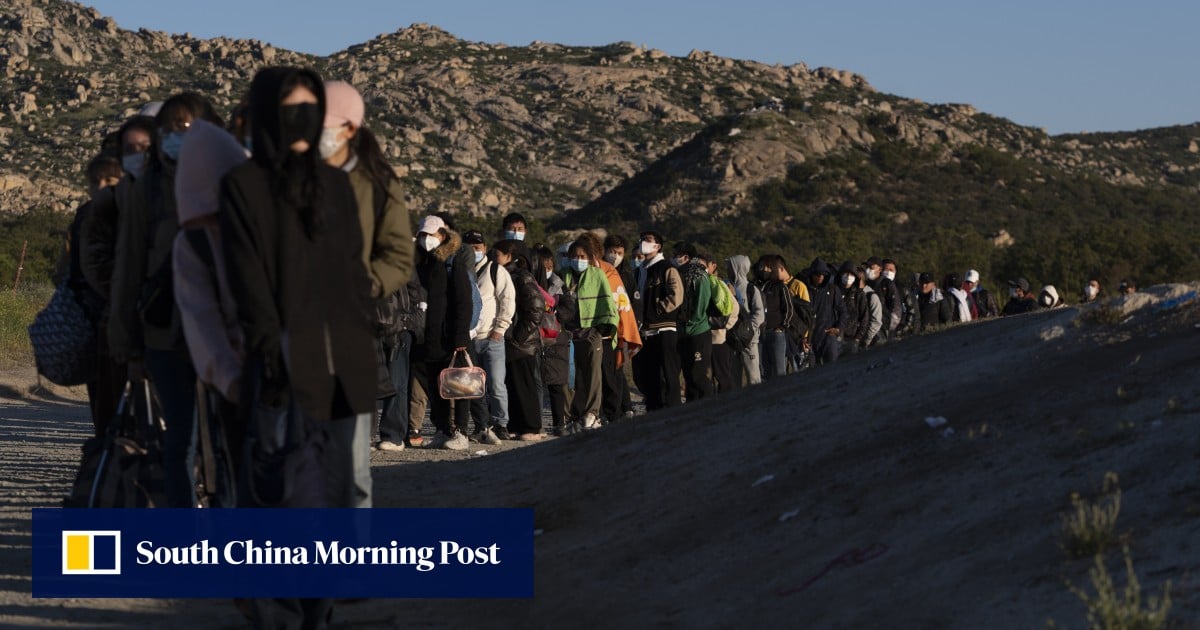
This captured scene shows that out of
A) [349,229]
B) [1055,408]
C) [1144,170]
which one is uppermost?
[1144,170]

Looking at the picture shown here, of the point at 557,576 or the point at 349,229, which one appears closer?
the point at 349,229

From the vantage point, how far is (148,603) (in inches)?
281

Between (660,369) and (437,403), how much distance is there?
10.0 ft

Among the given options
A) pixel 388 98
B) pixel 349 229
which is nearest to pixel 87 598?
pixel 349 229

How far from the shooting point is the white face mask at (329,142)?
5812mm


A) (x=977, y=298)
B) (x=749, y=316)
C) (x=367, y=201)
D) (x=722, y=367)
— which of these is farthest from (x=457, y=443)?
(x=977, y=298)

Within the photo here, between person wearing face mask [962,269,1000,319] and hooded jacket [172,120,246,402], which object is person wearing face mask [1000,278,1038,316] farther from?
hooded jacket [172,120,246,402]

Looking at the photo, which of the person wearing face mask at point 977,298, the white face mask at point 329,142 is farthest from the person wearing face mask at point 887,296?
the white face mask at point 329,142

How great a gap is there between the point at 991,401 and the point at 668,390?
8.67 m

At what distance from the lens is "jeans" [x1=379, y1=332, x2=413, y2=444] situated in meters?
14.7

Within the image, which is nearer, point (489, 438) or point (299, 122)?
point (299, 122)

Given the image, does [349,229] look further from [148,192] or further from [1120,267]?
[1120,267]

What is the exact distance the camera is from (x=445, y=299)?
14648mm

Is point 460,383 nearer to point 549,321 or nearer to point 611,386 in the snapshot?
point 549,321
